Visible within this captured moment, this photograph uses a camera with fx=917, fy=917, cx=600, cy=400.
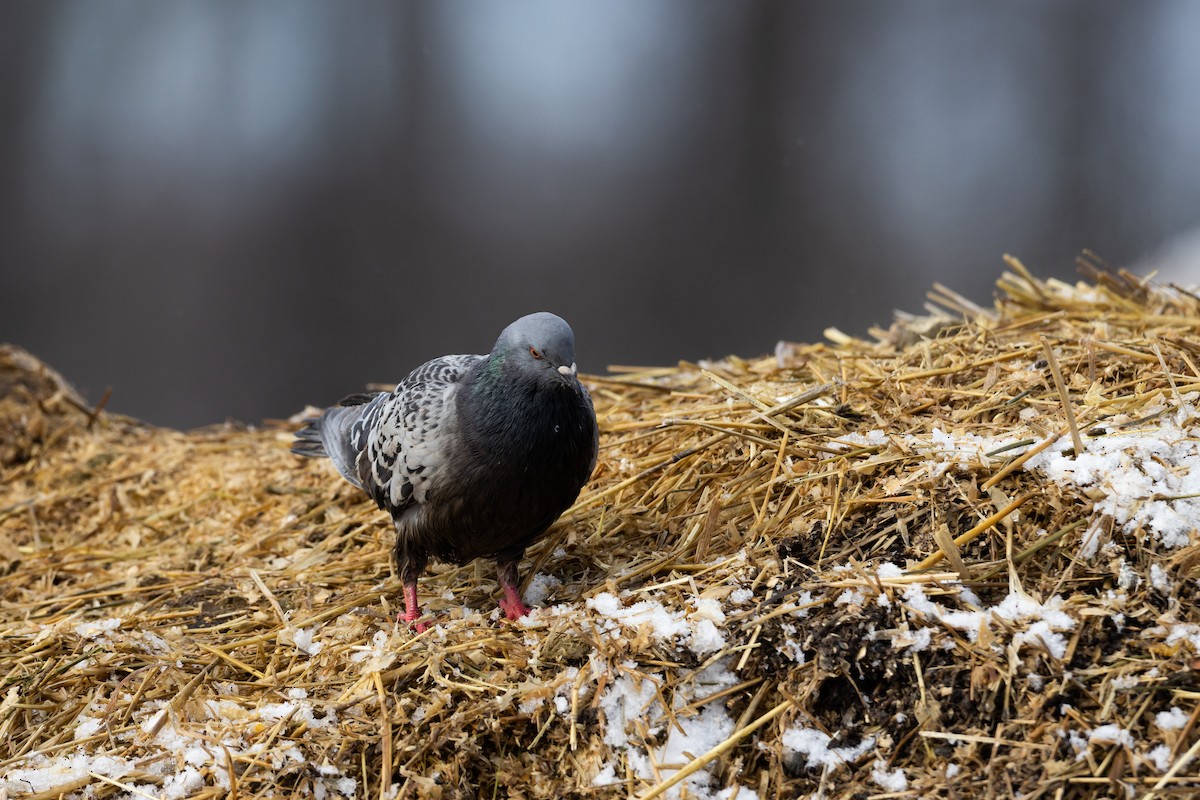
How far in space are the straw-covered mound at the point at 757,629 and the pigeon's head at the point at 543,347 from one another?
55 cm

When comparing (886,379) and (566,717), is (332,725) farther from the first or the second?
(886,379)

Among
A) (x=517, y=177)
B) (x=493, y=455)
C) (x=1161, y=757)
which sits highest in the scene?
(x=517, y=177)

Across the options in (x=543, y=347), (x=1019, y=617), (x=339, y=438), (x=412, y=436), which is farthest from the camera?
(x=339, y=438)

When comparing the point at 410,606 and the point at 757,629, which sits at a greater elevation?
the point at 757,629

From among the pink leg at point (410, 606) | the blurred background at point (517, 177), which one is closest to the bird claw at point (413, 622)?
the pink leg at point (410, 606)

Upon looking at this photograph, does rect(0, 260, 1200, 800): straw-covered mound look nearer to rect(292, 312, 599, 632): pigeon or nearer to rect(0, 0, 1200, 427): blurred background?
rect(292, 312, 599, 632): pigeon

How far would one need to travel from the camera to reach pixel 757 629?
188cm

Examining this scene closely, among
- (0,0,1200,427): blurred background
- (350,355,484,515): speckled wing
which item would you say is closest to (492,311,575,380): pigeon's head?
(350,355,484,515): speckled wing

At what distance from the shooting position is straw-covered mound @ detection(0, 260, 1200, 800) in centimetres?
167

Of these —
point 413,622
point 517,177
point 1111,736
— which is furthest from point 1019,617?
point 517,177

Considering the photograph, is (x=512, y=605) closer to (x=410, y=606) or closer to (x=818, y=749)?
(x=410, y=606)

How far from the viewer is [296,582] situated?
2.74 meters

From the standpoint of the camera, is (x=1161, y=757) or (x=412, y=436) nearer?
(x=1161, y=757)

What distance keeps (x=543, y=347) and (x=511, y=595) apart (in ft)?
2.15
